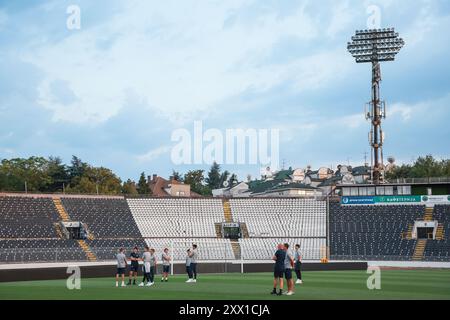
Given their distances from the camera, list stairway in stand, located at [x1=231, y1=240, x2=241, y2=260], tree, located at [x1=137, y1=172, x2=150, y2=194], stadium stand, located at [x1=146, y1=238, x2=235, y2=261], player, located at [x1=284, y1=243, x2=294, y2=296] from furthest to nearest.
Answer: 1. tree, located at [x1=137, y1=172, x2=150, y2=194]
2. stairway in stand, located at [x1=231, y1=240, x2=241, y2=260]
3. stadium stand, located at [x1=146, y1=238, x2=235, y2=261]
4. player, located at [x1=284, y1=243, x2=294, y2=296]

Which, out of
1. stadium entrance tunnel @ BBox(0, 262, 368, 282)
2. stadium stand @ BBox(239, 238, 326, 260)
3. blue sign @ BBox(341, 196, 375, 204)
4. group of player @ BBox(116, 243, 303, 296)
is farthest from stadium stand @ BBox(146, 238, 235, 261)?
group of player @ BBox(116, 243, 303, 296)

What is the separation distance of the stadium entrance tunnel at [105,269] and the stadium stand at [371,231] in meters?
9.25

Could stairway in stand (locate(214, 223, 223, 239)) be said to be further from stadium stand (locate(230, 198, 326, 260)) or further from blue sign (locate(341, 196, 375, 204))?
blue sign (locate(341, 196, 375, 204))

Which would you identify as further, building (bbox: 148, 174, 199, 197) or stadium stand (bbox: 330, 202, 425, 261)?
building (bbox: 148, 174, 199, 197)

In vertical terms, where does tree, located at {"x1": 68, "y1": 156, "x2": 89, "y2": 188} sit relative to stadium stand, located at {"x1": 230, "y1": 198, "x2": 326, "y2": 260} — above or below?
above

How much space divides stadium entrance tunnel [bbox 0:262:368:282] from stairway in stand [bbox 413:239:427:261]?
10.7 m

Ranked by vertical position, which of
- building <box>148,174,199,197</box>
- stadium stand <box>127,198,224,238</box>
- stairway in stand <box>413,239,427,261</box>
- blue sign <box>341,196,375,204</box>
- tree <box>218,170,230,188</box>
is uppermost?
tree <box>218,170,230,188</box>

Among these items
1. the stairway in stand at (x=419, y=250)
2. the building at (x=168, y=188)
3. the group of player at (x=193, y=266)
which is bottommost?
the stairway in stand at (x=419, y=250)

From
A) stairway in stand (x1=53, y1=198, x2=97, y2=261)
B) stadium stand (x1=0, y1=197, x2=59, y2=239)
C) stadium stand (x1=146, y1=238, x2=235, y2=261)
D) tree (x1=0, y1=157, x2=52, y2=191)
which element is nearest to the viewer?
stairway in stand (x1=53, y1=198, x2=97, y2=261)

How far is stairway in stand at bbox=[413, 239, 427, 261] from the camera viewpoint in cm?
6083

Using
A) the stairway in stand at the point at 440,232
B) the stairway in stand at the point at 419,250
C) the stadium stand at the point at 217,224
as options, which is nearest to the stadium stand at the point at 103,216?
the stadium stand at the point at 217,224

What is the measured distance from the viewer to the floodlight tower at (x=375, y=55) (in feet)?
252

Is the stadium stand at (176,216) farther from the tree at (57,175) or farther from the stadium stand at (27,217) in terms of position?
the tree at (57,175)
